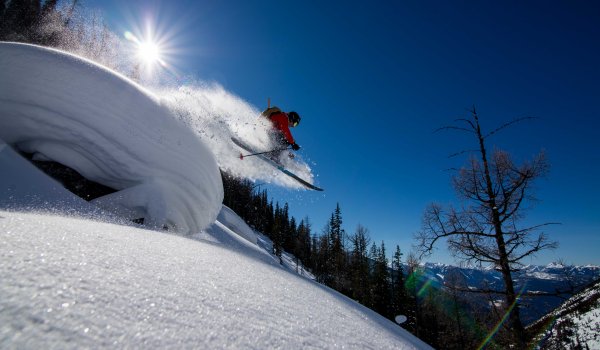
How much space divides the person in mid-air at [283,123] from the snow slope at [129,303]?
1014cm

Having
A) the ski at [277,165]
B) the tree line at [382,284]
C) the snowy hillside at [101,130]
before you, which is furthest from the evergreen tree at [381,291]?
the snowy hillside at [101,130]

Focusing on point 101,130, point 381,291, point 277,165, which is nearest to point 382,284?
point 381,291

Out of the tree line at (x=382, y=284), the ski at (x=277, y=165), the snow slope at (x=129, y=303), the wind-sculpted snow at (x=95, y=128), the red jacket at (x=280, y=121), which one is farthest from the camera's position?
the tree line at (x=382, y=284)

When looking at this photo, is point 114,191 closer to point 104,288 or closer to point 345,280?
point 104,288

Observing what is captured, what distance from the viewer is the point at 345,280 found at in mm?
33969

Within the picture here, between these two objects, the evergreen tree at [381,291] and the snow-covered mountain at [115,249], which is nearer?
the snow-covered mountain at [115,249]

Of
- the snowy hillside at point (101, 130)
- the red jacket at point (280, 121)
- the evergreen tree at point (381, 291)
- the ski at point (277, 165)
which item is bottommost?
the evergreen tree at point (381, 291)

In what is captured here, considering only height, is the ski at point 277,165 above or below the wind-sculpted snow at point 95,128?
above

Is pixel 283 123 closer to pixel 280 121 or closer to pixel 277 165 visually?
pixel 280 121

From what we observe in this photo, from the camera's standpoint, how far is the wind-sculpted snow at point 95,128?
319cm

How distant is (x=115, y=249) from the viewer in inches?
48.0

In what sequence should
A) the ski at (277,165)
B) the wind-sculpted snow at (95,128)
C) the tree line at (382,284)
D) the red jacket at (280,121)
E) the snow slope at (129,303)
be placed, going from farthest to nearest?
the tree line at (382,284) → the ski at (277,165) → the red jacket at (280,121) → the wind-sculpted snow at (95,128) → the snow slope at (129,303)

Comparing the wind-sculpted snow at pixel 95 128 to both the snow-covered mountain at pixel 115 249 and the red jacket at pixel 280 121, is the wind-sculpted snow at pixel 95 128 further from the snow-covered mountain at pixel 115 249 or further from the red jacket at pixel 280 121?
the red jacket at pixel 280 121

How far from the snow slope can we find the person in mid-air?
33.3 ft
